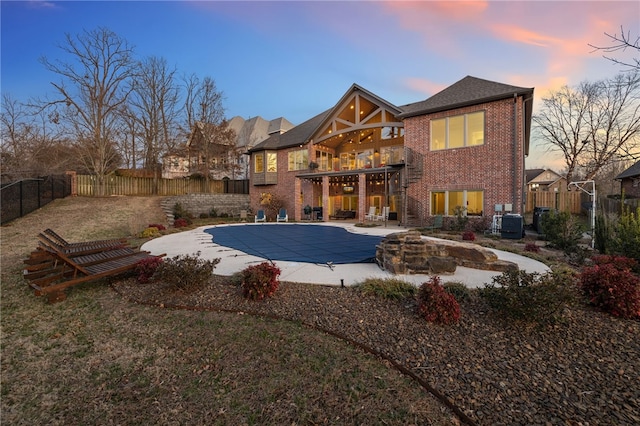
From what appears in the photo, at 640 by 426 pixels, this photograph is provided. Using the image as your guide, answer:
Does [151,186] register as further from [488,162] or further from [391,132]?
[488,162]

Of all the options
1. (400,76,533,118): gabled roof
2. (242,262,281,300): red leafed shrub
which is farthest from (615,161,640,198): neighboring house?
(242,262,281,300): red leafed shrub

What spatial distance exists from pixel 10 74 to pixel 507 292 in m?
28.9

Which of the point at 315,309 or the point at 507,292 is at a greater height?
the point at 507,292

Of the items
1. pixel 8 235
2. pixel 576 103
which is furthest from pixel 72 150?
pixel 576 103

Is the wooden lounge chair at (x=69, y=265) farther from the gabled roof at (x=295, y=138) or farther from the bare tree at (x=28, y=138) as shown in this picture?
the bare tree at (x=28, y=138)

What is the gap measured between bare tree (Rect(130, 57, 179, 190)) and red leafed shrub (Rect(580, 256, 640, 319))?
2711 centimetres

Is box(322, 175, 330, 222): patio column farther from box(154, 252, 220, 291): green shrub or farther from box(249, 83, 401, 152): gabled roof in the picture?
box(154, 252, 220, 291): green shrub

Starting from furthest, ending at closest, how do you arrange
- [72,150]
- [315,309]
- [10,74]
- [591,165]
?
1. [591,165]
2. [72,150]
3. [10,74]
4. [315,309]

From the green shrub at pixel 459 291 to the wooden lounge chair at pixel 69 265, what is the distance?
627 centimetres

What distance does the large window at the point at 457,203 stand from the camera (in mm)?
13562

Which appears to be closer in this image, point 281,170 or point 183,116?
point 281,170

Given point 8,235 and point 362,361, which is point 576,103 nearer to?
point 362,361

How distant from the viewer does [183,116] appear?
25.4 meters

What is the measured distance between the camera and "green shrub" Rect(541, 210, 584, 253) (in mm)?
7488
